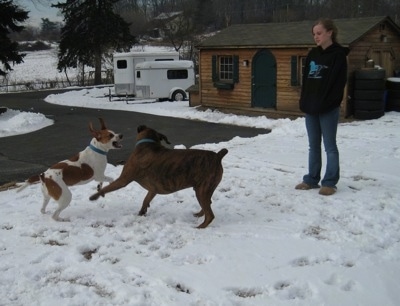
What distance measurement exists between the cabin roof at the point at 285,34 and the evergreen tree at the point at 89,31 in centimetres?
2143

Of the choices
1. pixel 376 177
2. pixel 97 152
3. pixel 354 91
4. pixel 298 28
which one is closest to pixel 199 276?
pixel 97 152

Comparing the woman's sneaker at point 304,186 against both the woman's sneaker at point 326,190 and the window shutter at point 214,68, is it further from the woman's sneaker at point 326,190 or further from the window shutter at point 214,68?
the window shutter at point 214,68

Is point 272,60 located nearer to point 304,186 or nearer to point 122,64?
point 304,186

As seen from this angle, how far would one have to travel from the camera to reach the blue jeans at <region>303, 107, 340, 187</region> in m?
5.67

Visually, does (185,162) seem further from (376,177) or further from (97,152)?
(376,177)

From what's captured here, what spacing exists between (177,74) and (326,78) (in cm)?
1912

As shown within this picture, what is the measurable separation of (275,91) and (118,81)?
42.5ft

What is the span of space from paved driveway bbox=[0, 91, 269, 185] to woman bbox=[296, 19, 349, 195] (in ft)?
14.9

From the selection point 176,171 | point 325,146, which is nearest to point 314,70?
point 325,146

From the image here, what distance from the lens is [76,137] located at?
44.2 ft

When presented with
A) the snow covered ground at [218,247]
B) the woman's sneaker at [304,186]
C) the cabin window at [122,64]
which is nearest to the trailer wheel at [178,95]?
the cabin window at [122,64]

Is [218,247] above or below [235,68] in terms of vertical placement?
below

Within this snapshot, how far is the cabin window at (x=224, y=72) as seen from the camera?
703 inches

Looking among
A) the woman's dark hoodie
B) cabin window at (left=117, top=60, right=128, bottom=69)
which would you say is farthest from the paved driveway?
cabin window at (left=117, top=60, right=128, bottom=69)
